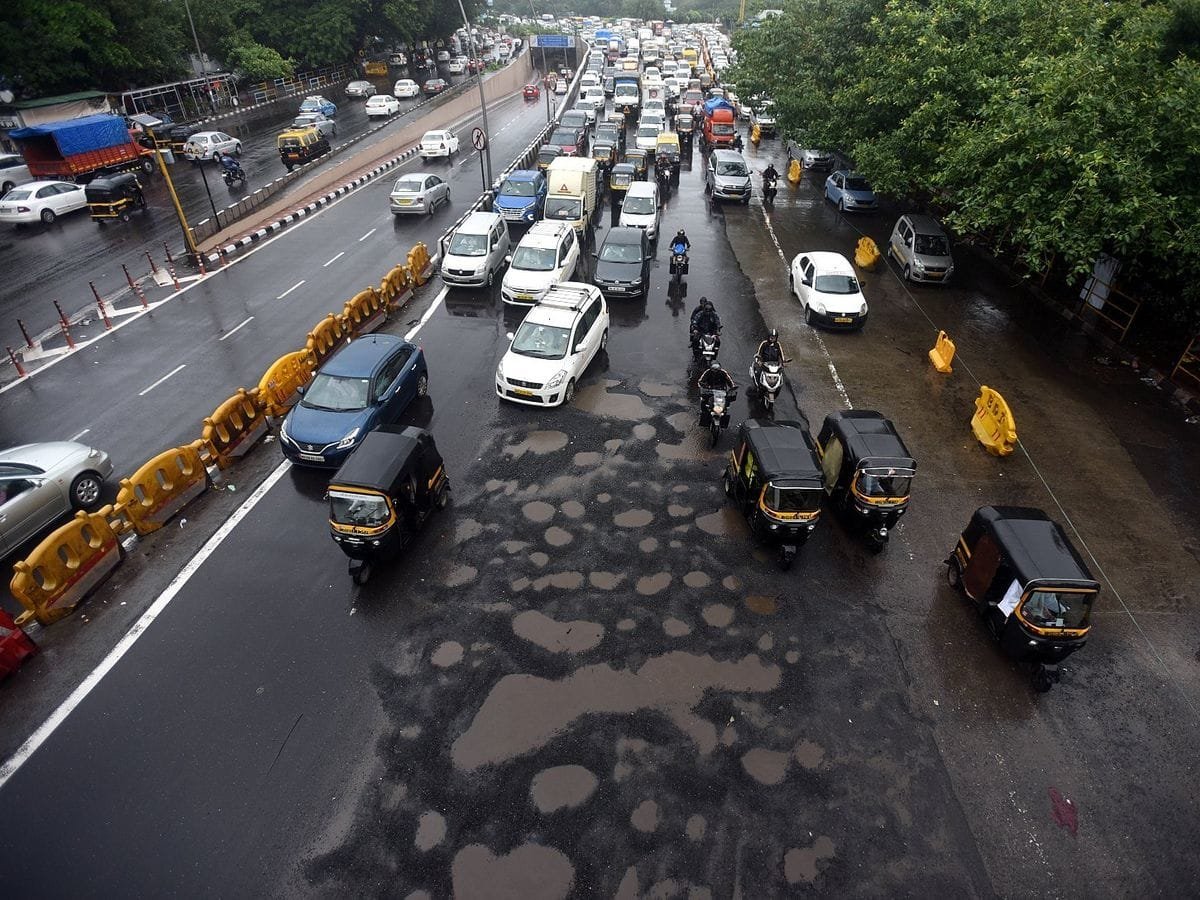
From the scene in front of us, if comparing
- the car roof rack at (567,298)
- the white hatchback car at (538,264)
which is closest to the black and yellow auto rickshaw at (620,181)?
the white hatchback car at (538,264)

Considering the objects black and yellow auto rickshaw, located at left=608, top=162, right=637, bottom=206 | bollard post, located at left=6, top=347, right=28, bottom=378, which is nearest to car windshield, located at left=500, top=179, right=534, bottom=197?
black and yellow auto rickshaw, located at left=608, top=162, right=637, bottom=206

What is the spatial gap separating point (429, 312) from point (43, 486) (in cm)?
1074

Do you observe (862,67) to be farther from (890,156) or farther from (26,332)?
(26,332)

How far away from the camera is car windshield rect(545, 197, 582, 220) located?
23.8 m

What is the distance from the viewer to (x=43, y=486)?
11242 millimetres

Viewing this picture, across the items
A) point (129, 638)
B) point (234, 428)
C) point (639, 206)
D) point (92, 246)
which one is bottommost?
point (92, 246)

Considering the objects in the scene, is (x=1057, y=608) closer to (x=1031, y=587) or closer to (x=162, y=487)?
(x=1031, y=587)

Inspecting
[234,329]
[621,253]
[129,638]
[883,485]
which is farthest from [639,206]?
[129,638]

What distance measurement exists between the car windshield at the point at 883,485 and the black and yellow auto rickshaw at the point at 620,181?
70.4 feet

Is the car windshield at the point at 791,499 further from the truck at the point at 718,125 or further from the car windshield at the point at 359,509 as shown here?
the truck at the point at 718,125

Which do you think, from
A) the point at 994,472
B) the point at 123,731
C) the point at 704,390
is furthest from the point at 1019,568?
the point at 123,731

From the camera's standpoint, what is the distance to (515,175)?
26.7 metres

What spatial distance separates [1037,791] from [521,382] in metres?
11.3

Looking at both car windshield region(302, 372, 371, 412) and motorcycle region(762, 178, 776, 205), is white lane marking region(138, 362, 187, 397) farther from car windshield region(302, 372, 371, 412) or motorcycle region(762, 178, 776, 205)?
motorcycle region(762, 178, 776, 205)
